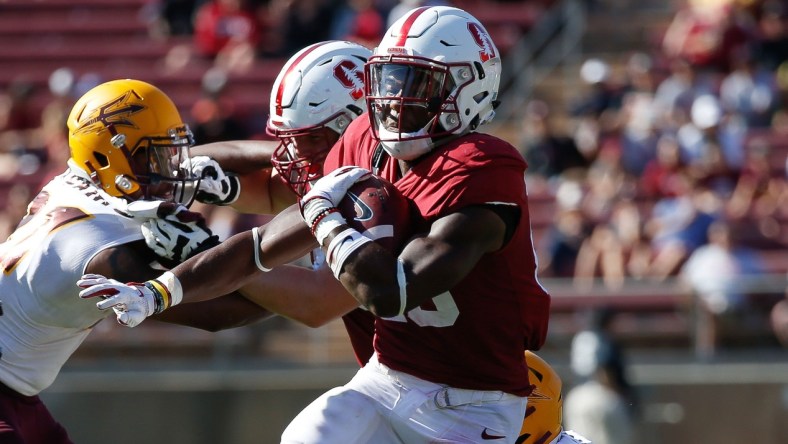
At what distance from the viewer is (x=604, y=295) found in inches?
332

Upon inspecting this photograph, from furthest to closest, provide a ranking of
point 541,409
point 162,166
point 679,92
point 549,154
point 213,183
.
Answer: point 679,92 → point 549,154 → point 213,183 → point 162,166 → point 541,409

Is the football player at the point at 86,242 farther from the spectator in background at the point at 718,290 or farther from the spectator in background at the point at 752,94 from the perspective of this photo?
the spectator in background at the point at 752,94

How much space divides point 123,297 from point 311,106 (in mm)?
1191

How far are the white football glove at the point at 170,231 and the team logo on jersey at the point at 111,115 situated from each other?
38 centimetres

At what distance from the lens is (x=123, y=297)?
3.75 metres

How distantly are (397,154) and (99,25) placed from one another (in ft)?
30.8

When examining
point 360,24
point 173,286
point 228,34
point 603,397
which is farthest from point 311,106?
point 228,34

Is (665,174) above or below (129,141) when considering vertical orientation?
below

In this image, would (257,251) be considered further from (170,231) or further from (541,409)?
(541,409)

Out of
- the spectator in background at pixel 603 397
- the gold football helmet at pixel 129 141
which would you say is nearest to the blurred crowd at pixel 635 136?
the spectator in background at pixel 603 397

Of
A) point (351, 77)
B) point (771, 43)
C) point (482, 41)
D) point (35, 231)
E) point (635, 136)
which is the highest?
point (482, 41)

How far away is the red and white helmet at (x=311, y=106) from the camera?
182 inches

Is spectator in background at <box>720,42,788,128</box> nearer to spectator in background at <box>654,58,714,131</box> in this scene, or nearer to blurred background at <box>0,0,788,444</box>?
blurred background at <box>0,0,788,444</box>

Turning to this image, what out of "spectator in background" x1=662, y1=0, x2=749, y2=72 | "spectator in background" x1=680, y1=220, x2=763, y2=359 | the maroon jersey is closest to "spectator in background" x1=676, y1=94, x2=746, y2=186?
"spectator in background" x1=662, y1=0, x2=749, y2=72
